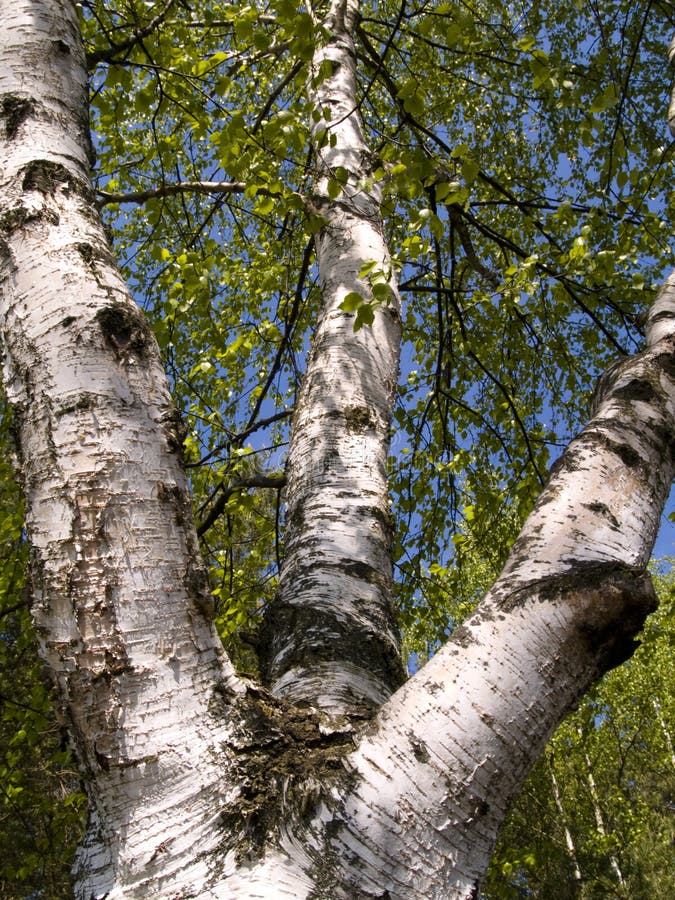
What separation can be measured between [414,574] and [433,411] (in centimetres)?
133

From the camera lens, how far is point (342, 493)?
1758 mm

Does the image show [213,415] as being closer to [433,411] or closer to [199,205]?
[433,411]

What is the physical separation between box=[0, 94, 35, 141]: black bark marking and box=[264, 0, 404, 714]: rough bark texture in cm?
96

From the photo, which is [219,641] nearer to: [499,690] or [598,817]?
[499,690]

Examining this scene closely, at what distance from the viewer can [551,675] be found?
1.08 meters

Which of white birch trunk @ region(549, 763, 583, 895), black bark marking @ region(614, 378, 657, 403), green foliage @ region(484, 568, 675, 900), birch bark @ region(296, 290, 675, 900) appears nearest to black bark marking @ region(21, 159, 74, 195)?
birch bark @ region(296, 290, 675, 900)

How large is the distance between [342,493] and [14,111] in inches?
47.6

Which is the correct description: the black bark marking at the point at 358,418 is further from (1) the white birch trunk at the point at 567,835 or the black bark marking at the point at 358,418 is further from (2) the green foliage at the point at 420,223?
(1) the white birch trunk at the point at 567,835

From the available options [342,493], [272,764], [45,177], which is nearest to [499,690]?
[272,764]

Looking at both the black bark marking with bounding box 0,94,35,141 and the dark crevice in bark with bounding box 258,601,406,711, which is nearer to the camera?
the dark crevice in bark with bounding box 258,601,406,711

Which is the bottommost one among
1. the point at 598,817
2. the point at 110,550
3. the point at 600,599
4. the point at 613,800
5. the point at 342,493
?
the point at 598,817

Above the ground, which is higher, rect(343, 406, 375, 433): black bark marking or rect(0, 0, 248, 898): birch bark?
rect(343, 406, 375, 433): black bark marking

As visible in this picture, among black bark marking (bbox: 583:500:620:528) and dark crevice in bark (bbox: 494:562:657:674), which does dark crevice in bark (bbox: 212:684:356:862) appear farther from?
black bark marking (bbox: 583:500:620:528)

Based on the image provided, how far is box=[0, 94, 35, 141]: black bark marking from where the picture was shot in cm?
152
